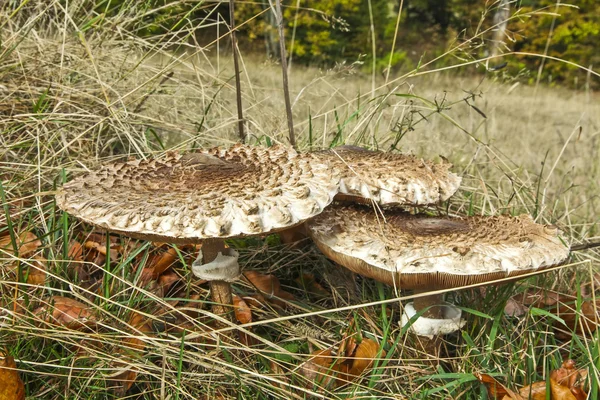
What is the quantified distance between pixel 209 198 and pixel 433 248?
83 centimetres

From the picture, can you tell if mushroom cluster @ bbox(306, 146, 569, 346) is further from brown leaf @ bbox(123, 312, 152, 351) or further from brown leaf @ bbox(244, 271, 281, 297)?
brown leaf @ bbox(123, 312, 152, 351)

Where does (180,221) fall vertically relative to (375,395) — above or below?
above

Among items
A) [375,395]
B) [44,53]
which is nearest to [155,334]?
[375,395]

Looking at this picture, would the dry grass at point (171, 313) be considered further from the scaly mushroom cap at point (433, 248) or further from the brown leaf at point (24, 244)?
the scaly mushroom cap at point (433, 248)

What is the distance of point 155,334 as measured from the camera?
234 cm

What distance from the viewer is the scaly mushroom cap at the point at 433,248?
2.04m

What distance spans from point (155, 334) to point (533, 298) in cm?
190

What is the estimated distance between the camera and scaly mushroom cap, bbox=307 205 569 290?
6.71 ft

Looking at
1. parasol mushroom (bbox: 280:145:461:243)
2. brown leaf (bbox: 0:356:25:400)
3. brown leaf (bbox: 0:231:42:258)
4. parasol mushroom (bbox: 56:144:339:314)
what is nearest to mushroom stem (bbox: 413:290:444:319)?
parasol mushroom (bbox: 280:145:461:243)

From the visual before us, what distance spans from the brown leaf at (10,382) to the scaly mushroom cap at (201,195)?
1.83 feet

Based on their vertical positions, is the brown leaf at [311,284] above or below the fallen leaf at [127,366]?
below

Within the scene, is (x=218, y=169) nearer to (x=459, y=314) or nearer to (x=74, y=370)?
(x=74, y=370)

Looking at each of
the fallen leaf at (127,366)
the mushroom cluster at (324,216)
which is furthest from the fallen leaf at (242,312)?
the fallen leaf at (127,366)

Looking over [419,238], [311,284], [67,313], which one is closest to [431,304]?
[419,238]
